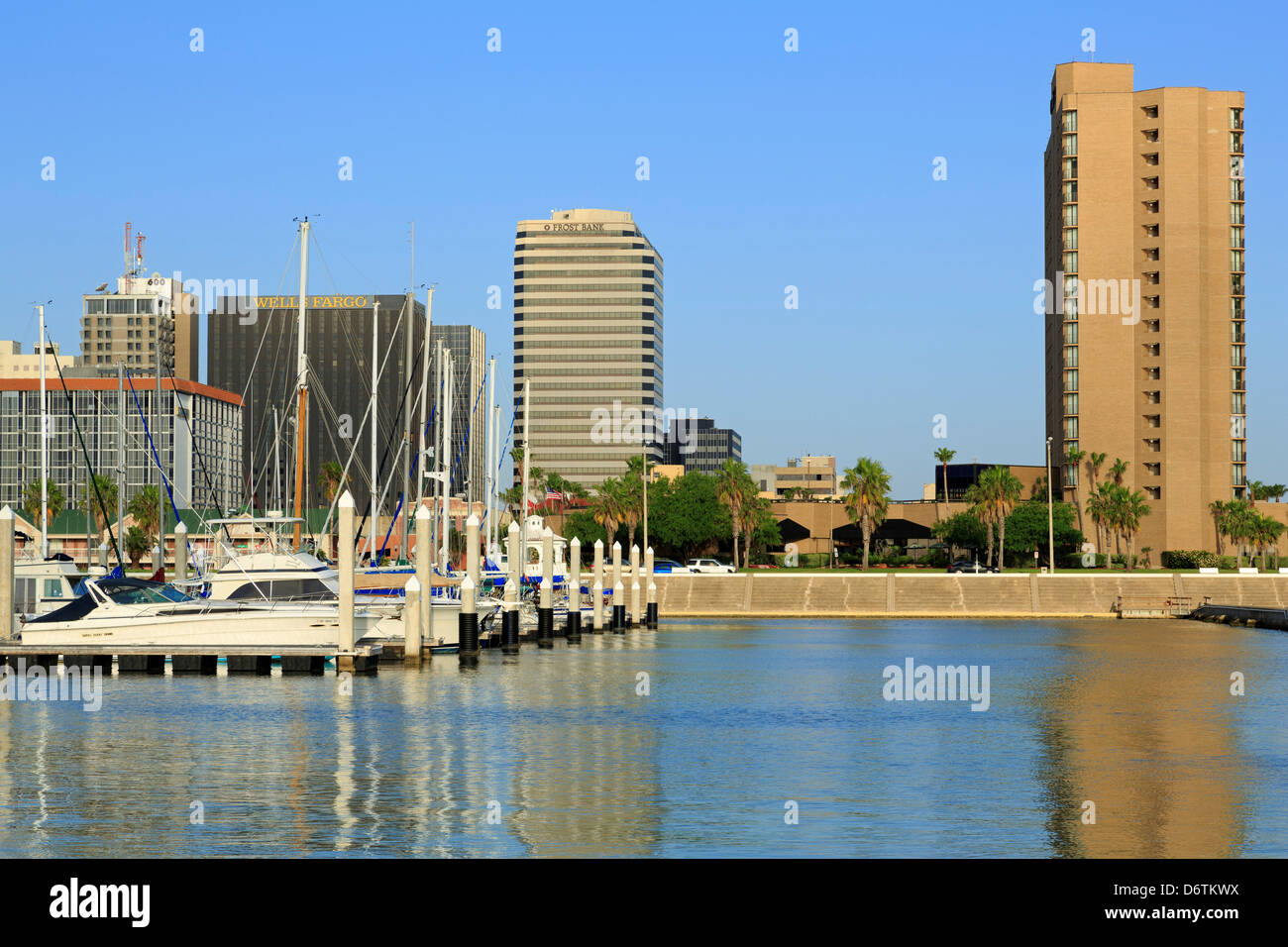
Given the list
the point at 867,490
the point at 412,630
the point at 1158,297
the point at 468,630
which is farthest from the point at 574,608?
the point at 1158,297

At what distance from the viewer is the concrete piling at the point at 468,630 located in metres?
49.3

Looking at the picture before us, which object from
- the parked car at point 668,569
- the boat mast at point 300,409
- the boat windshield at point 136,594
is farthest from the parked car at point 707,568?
the boat windshield at point 136,594

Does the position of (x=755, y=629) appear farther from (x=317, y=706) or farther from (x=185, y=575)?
(x=317, y=706)

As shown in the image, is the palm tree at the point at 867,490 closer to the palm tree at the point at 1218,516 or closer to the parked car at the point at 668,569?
the parked car at the point at 668,569

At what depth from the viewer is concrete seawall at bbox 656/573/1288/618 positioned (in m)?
98.1

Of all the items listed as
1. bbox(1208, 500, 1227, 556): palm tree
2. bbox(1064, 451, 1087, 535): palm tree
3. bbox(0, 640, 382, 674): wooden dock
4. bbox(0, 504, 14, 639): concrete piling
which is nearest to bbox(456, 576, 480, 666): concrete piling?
bbox(0, 640, 382, 674): wooden dock

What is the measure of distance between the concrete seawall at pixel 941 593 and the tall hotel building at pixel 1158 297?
3982 centimetres

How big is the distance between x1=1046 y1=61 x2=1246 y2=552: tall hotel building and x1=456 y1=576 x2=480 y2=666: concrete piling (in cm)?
10835

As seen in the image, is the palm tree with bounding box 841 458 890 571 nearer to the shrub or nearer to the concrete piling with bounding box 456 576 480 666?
the shrub

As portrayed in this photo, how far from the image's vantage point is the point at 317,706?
3581 cm

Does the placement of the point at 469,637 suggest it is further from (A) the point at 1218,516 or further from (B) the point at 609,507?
(A) the point at 1218,516

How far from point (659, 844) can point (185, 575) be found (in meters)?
46.8

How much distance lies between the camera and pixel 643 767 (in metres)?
26.3

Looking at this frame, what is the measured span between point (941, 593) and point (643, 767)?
3065 inches
